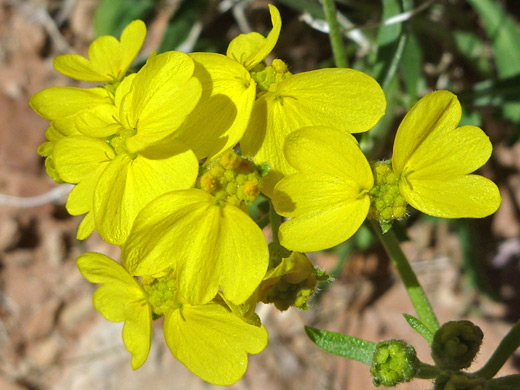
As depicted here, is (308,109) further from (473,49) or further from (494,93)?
(473,49)

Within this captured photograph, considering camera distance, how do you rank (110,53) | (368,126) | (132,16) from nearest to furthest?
1. (368,126)
2. (110,53)
3. (132,16)

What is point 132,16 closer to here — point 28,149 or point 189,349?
point 28,149

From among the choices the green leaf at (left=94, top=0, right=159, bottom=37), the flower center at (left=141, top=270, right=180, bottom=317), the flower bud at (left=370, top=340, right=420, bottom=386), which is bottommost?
the flower bud at (left=370, top=340, right=420, bottom=386)

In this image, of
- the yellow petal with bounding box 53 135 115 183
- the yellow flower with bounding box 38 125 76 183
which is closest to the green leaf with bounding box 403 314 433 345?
the yellow petal with bounding box 53 135 115 183

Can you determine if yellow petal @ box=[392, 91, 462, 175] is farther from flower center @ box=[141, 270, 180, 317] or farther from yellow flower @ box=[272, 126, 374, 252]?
flower center @ box=[141, 270, 180, 317]

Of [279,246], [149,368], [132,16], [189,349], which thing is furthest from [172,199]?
[149,368]

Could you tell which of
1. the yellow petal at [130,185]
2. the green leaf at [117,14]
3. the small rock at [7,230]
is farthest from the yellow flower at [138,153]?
the small rock at [7,230]
